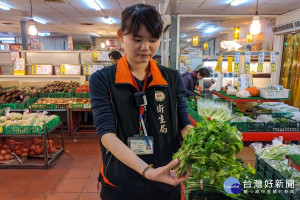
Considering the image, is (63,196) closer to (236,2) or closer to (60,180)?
(60,180)

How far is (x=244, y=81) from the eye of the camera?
3744 millimetres

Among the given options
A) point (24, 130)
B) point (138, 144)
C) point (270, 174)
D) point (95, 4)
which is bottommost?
point (24, 130)

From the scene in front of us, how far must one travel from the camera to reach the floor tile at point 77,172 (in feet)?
11.8

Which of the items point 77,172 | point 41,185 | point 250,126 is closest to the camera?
point 250,126

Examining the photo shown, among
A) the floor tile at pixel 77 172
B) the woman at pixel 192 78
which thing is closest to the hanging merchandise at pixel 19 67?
the floor tile at pixel 77 172

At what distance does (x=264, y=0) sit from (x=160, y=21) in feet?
21.7

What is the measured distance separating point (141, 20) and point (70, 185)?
119 inches

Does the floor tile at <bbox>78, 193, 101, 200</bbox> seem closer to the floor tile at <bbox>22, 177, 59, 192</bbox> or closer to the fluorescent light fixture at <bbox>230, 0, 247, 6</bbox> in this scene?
the floor tile at <bbox>22, 177, 59, 192</bbox>

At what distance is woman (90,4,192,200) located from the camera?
1077mm

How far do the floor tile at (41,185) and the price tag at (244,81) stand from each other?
10.8ft

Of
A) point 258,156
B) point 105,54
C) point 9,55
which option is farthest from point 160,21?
point 9,55

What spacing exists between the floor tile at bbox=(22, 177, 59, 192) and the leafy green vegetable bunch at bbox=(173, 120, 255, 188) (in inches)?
112

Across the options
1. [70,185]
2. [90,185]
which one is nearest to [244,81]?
[90,185]

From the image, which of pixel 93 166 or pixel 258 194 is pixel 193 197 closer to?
pixel 258 194
